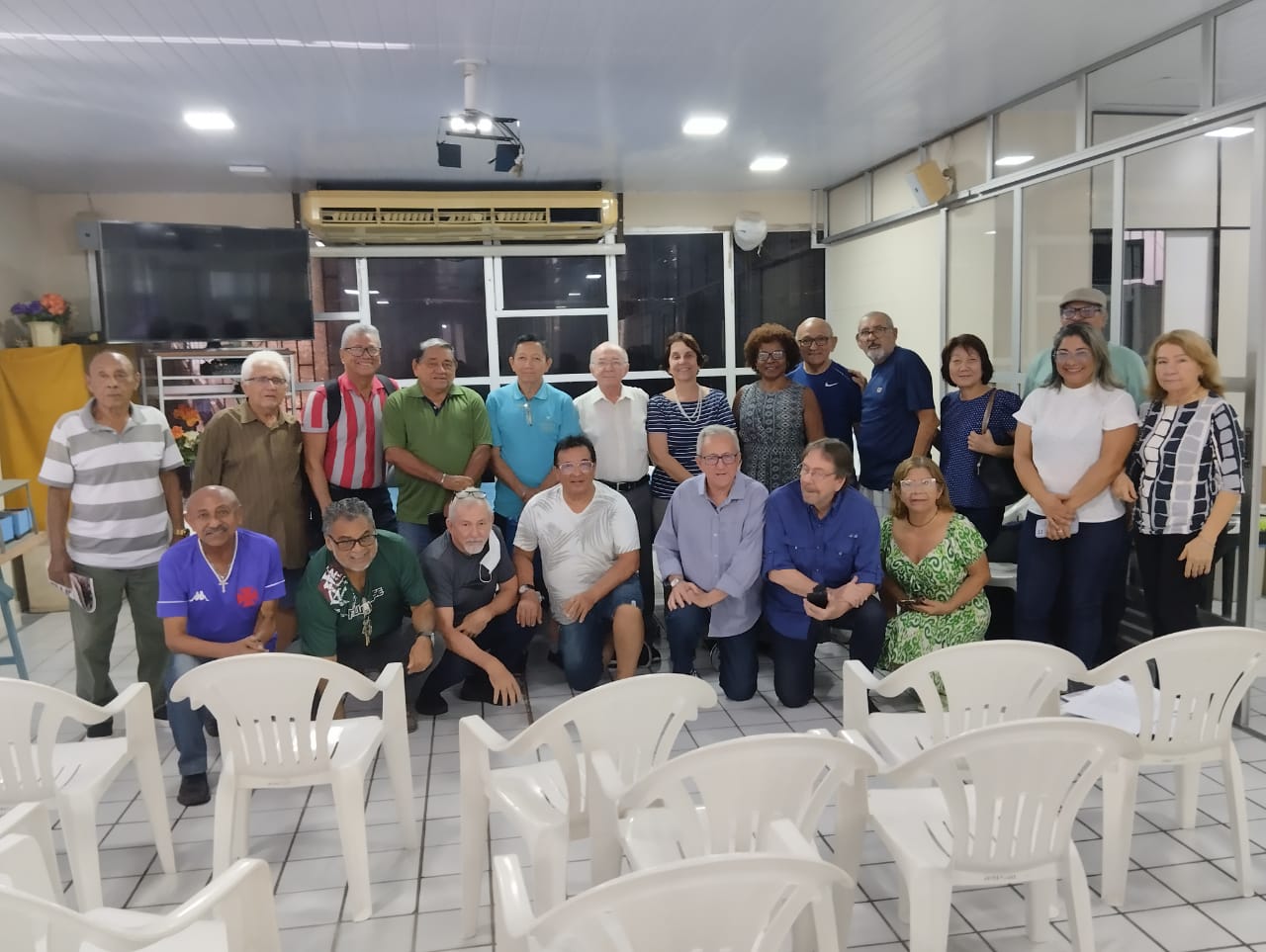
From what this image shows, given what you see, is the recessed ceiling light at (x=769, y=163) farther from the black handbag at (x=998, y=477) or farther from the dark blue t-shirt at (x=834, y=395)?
the black handbag at (x=998, y=477)

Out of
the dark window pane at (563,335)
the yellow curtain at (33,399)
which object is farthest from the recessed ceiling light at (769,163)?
the yellow curtain at (33,399)

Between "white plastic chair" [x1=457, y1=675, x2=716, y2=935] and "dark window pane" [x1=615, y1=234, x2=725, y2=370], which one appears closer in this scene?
"white plastic chair" [x1=457, y1=675, x2=716, y2=935]

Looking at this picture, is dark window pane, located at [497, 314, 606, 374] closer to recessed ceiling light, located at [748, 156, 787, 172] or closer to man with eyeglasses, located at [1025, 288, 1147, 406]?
recessed ceiling light, located at [748, 156, 787, 172]

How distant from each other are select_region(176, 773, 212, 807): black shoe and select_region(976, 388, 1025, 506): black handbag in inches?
126

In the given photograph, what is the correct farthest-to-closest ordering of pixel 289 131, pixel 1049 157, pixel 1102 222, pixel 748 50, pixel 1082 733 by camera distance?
pixel 289 131 → pixel 1049 157 → pixel 1102 222 → pixel 748 50 → pixel 1082 733

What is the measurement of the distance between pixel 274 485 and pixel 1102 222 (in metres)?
3.81

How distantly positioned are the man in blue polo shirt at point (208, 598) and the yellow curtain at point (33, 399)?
328cm

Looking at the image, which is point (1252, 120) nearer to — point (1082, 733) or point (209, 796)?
point (1082, 733)

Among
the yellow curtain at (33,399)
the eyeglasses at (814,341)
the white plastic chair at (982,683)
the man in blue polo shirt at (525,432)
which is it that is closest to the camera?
the white plastic chair at (982,683)

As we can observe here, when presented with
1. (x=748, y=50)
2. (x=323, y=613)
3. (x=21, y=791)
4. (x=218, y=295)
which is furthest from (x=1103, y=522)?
(x=218, y=295)

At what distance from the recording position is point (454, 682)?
3.90 metres

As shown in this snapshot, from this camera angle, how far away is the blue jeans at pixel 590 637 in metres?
3.93

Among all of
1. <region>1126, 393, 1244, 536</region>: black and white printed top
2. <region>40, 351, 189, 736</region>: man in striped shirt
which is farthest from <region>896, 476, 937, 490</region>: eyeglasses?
<region>40, 351, 189, 736</region>: man in striped shirt

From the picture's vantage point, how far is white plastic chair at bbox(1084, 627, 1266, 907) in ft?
7.49
